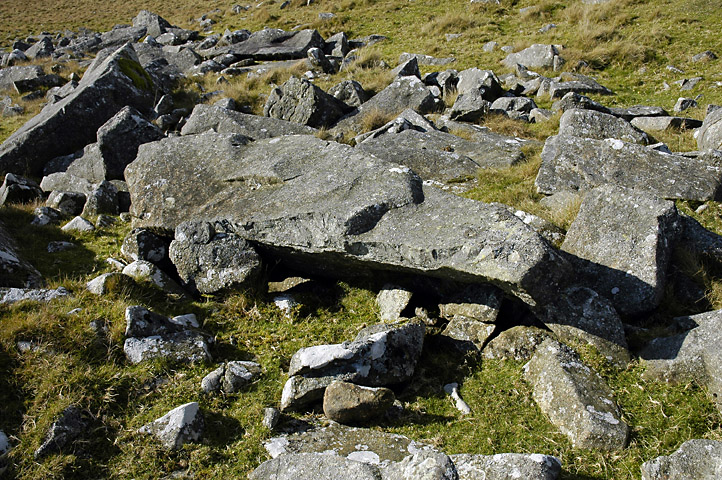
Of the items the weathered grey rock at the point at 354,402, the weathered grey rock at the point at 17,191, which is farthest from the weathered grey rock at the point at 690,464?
the weathered grey rock at the point at 17,191

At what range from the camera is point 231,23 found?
83.4 feet

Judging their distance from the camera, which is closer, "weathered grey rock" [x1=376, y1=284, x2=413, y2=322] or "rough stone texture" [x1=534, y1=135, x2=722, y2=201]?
"weathered grey rock" [x1=376, y1=284, x2=413, y2=322]

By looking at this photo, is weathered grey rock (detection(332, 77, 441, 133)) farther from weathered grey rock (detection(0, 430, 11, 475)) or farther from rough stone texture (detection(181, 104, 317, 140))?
weathered grey rock (detection(0, 430, 11, 475))

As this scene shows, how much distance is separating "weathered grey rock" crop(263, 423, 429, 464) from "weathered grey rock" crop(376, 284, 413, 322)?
1.59m

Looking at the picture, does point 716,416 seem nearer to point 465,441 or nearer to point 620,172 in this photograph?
point 465,441

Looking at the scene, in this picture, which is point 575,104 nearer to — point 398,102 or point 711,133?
point 711,133

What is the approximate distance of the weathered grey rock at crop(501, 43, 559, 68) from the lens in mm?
14594

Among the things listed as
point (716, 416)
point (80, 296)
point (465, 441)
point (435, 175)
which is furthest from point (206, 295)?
point (716, 416)

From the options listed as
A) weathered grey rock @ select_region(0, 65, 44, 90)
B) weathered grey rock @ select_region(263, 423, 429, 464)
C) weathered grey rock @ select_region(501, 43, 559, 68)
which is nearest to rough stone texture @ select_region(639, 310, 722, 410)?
weathered grey rock @ select_region(263, 423, 429, 464)

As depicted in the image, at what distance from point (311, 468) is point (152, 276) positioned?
3.85 meters

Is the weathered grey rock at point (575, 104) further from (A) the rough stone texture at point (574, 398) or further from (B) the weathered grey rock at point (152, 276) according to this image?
(B) the weathered grey rock at point (152, 276)

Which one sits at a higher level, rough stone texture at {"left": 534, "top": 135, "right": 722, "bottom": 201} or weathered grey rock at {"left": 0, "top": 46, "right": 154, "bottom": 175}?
weathered grey rock at {"left": 0, "top": 46, "right": 154, "bottom": 175}

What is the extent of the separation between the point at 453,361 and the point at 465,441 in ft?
3.36

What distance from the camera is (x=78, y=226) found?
8.20m
